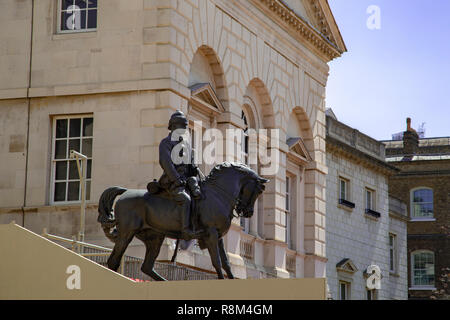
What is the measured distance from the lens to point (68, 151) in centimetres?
2984

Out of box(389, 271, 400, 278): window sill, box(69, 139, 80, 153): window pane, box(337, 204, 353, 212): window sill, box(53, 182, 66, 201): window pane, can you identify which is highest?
box(69, 139, 80, 153): window pane

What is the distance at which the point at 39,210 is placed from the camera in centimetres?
2942

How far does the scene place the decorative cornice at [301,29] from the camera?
3653 centimetres

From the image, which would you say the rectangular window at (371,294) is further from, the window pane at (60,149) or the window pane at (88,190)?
the window pane at (60,149)

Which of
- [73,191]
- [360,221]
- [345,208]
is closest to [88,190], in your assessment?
[73,191]

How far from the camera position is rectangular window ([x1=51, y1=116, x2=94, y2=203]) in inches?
1167

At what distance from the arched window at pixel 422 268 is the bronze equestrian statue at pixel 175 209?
146 ft

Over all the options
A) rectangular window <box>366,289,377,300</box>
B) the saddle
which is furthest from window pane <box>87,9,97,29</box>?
rectangular window <box>366,289,377,300</box>

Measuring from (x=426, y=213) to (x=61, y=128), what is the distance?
38193 mm

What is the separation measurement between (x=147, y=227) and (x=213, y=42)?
501 inches

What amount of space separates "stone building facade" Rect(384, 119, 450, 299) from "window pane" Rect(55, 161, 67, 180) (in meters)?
36.8

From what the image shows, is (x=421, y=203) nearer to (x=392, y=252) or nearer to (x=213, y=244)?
(x=392, y=252)

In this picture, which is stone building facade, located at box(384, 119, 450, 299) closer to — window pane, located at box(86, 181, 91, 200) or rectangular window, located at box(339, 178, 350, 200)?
rectangular window, located at box(339, 178, 350, 200)
